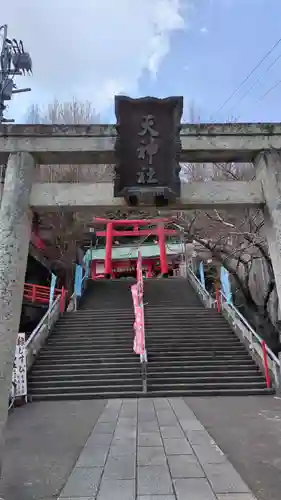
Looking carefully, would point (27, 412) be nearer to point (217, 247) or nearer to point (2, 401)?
point (2, 401)

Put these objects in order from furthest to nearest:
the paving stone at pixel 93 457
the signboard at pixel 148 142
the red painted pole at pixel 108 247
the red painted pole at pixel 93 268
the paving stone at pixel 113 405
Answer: the red painted pole at pixel 93 268 → the red painted pole at pixel 108 247 → the paving stone at pixel 113 405 → the paving stone at pixel 93 457 → the signboard at pixel 148 142

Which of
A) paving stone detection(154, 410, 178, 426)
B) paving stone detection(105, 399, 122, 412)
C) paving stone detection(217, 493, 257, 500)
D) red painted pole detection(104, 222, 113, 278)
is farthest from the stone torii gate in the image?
red painted pole detection(104, 222, 113, 278)

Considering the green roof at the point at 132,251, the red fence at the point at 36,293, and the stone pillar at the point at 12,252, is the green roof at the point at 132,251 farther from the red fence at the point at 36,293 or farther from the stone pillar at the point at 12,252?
the stone pillar at the point at 12,252

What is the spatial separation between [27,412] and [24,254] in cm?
609

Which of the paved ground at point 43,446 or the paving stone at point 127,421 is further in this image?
the paving stone at point 127,421

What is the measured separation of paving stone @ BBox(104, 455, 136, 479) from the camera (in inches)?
165

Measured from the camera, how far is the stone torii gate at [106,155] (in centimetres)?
418

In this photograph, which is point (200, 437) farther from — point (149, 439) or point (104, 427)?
point (104, 427)

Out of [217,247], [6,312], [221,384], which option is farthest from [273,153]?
[217,247]

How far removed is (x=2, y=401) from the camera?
3.51 m

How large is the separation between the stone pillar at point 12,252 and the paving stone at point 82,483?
35.7 inches

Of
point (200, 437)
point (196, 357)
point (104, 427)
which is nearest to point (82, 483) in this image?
point (200, 437)

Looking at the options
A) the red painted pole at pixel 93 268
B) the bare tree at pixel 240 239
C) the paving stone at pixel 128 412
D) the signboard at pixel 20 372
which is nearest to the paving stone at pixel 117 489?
the paving stone at pixel 128 412

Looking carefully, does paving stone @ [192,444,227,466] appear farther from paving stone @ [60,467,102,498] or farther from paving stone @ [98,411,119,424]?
paving stone @ [98,411,119,424]
